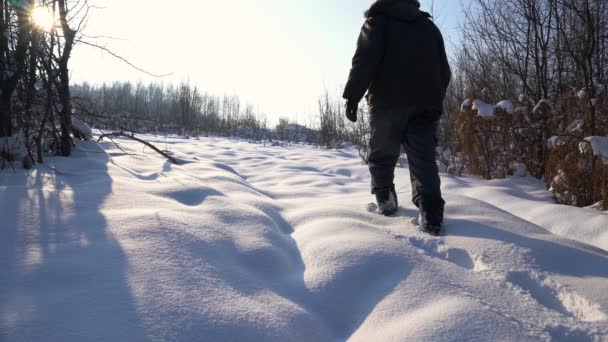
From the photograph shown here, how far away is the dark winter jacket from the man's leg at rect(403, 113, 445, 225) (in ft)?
0.34

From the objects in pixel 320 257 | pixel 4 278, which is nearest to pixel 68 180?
pixel 4 278

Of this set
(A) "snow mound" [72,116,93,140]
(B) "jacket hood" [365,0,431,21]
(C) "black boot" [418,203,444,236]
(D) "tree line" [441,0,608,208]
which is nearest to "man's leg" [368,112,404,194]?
(C) "black boot" [418,203,444,236]

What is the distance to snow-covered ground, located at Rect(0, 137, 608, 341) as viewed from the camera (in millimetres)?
850

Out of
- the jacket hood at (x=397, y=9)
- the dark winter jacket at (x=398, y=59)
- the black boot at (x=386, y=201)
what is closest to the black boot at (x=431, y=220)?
the black boot at (x=386, y=201)

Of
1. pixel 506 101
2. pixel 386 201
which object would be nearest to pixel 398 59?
pixel 386 201

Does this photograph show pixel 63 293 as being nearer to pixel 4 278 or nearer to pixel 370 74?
pixel 4 278

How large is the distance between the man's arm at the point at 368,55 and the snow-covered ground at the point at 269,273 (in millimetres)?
746

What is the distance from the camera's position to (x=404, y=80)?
74.9 inches

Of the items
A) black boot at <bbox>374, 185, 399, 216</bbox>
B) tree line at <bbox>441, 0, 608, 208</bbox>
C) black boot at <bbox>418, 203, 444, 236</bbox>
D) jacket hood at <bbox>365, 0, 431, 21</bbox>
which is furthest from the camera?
tree line at <bbox>441, 0, 608, 208</bbox>

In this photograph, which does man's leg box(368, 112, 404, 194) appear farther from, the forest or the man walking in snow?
the forest

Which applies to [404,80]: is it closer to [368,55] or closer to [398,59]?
[398,59]

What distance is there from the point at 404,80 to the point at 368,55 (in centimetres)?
24

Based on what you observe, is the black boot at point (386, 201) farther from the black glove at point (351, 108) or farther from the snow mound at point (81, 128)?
the snow mound at point (81, 128)

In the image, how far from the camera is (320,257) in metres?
1.36
